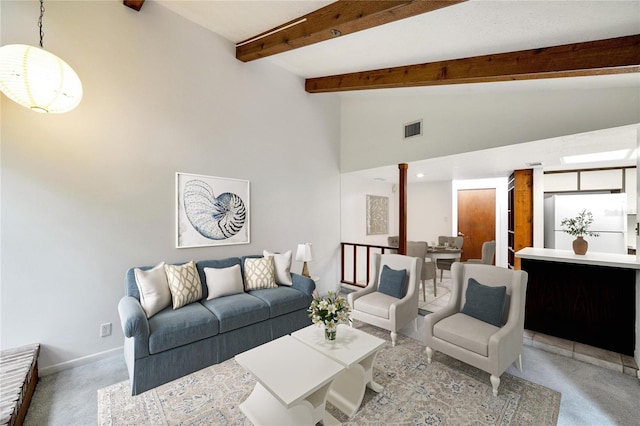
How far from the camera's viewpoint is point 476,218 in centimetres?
673

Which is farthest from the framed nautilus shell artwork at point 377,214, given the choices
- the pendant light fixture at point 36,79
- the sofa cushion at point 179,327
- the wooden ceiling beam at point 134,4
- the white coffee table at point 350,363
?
the pendant light fixture at point 36,79

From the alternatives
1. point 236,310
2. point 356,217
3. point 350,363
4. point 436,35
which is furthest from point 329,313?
point 356,217

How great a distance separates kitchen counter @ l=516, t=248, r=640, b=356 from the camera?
104 inches

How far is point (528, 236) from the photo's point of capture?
4.69 metres

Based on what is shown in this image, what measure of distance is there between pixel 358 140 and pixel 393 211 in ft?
8.92

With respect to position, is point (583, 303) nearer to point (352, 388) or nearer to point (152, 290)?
point (352, 388)

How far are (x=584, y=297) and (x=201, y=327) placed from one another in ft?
13.1

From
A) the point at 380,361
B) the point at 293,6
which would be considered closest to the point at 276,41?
A: the point at 293,6

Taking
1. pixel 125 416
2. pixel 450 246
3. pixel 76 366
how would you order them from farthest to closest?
pixel 450 246 < pixel 76 366 < pixel 125 416

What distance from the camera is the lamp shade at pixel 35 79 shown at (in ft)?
6.17

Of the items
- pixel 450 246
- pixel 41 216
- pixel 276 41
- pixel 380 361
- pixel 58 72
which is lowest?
pixel 380 361

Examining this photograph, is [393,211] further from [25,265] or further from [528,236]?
[25,265]

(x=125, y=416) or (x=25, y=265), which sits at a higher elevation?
(x=25, y=265)

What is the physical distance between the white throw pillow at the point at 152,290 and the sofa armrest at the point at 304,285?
1478 mm
